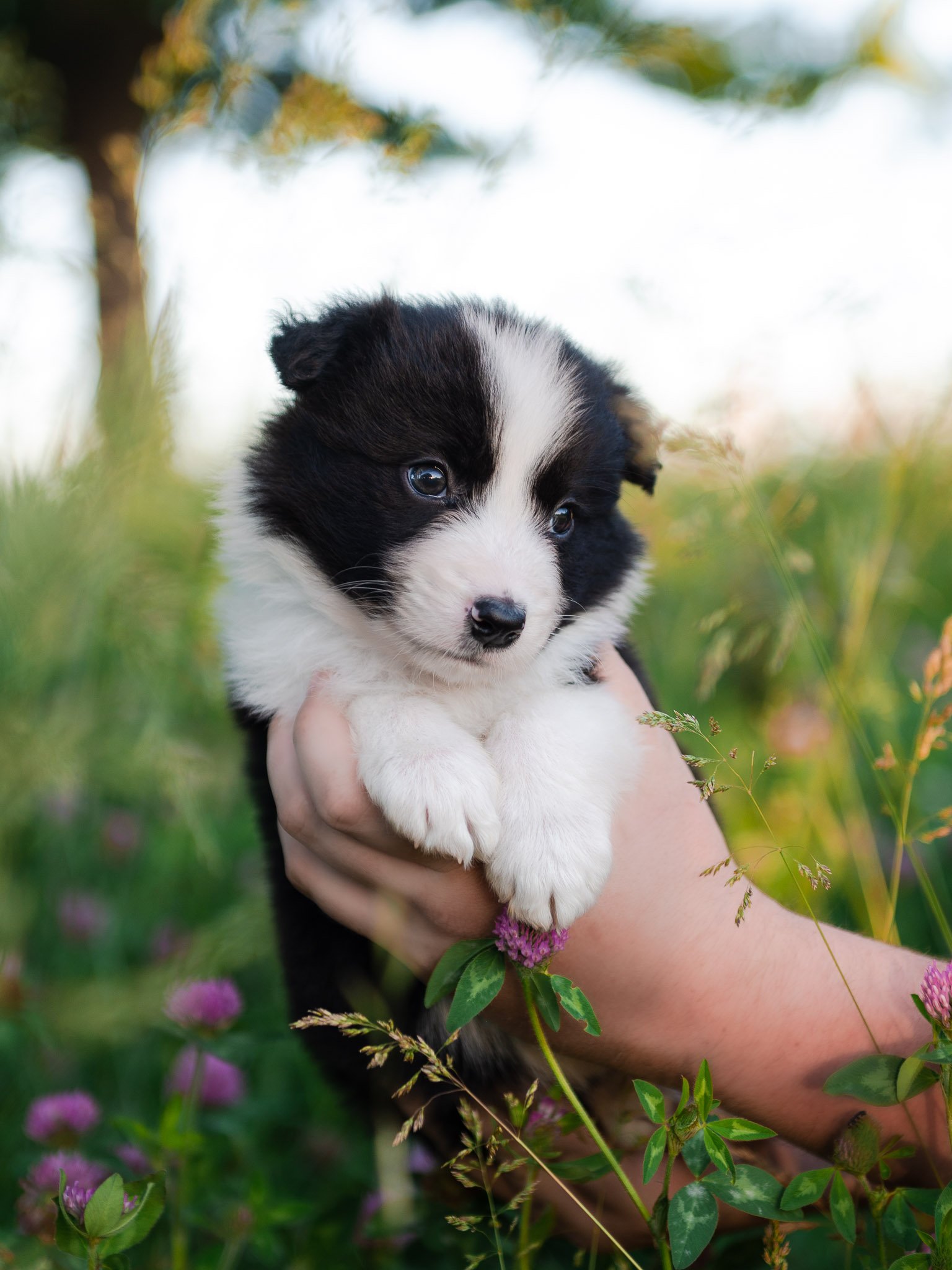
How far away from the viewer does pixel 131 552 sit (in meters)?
2.16

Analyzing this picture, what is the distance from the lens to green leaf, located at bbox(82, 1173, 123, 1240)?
41.7 inches

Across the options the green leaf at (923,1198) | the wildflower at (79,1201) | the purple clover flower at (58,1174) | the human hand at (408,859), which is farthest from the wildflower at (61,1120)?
the green leaf at (923,1198)

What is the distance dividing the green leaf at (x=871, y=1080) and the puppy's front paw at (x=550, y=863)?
0.39 m

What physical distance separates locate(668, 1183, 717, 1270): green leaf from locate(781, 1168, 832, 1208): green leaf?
9 centimetres

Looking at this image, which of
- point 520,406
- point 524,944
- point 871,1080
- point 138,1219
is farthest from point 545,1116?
point 520,406

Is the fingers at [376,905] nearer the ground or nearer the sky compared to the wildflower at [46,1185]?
nearer the sky

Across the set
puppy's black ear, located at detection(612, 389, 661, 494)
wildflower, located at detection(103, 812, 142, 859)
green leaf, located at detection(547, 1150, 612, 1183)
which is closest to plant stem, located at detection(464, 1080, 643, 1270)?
green leaf, located at detection(547, 1150, 612, 1183)

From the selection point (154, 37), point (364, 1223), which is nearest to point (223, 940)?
point (364, 1223)

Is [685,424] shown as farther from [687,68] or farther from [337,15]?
[687,68]

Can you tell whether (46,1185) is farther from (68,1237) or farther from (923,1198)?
(923,1198)

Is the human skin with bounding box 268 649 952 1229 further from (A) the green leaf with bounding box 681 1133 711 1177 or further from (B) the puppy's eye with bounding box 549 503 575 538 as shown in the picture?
(B) the puppy's eye with bounding box 549 503 575 538

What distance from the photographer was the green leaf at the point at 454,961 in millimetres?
1166

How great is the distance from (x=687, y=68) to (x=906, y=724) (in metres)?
2.44

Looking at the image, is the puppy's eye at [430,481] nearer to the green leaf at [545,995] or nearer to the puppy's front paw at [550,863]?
the puppy's front paw at [550,863]
